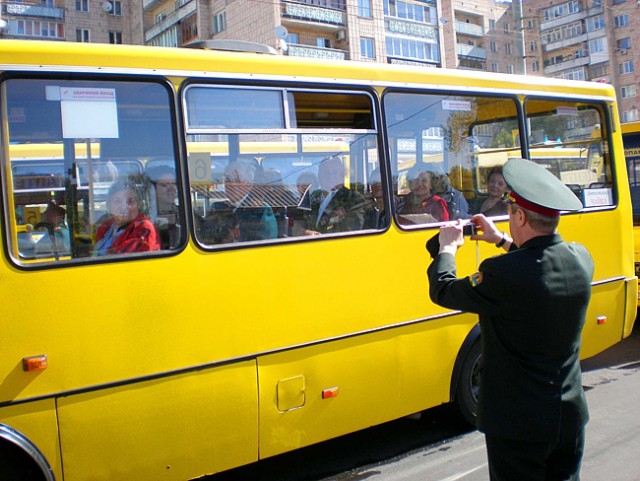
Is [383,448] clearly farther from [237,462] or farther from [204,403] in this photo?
[204,403]

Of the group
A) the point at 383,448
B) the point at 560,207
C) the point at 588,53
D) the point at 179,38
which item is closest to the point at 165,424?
the point at 383,448

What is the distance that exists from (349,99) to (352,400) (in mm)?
2160

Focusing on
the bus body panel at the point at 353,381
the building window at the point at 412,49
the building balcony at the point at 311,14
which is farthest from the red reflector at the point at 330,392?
the building window at the point at 412,49

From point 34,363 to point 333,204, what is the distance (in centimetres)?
222

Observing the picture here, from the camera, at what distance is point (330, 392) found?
4.45m

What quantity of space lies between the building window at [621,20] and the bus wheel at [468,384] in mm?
62502

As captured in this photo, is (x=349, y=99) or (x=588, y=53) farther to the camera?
(x=588, y=53)

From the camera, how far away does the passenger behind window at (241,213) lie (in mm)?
4102

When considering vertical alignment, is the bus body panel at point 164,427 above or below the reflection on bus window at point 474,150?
below

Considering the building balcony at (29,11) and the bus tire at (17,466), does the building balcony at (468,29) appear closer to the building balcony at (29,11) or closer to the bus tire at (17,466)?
the building balcony at (29,11)

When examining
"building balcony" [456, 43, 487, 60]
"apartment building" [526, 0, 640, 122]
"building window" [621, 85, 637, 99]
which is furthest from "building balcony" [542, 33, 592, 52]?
"building balcony" [456, 43, 487, 60]

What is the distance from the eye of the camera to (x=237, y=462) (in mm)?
4082

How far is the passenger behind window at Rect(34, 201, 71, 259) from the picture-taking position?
3570 millimetres

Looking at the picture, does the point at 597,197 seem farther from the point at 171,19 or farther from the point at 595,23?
the point at 595,23
